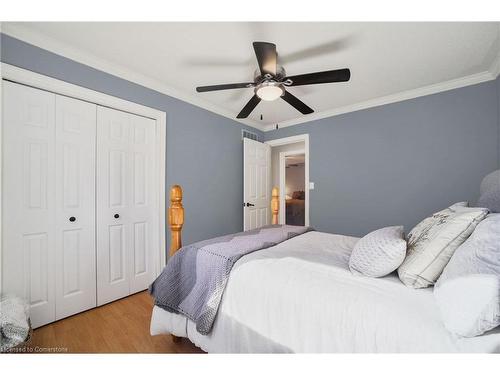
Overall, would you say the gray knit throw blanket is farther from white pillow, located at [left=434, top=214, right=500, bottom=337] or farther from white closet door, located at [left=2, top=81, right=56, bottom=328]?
white closet door, located at [left=2, top=81, right=56, bottom=328]

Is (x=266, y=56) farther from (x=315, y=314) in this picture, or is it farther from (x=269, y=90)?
(x=315, y=314)

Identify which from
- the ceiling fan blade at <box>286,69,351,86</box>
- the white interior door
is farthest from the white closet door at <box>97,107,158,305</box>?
the ceiling fan blade at <box>286,69,351,86</box>

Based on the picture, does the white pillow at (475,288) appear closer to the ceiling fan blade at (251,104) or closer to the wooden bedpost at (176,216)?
the wooden bedpost at (176,216)

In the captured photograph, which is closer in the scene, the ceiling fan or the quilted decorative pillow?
the quilted decorative pillow

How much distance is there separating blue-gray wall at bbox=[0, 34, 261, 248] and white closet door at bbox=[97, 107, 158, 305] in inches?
9.8

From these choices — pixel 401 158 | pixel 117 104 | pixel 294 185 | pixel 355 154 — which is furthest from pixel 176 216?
pixel 294 185

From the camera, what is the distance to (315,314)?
88cm

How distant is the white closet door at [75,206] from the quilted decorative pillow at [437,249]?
94.6 inches

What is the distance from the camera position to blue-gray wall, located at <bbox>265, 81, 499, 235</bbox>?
2244mm

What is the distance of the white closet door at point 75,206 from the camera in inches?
69.7

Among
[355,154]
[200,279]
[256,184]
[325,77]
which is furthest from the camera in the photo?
[256,184]

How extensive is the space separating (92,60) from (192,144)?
1.23 meters

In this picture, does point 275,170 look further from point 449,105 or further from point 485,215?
point 485,215

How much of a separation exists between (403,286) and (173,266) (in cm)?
125
